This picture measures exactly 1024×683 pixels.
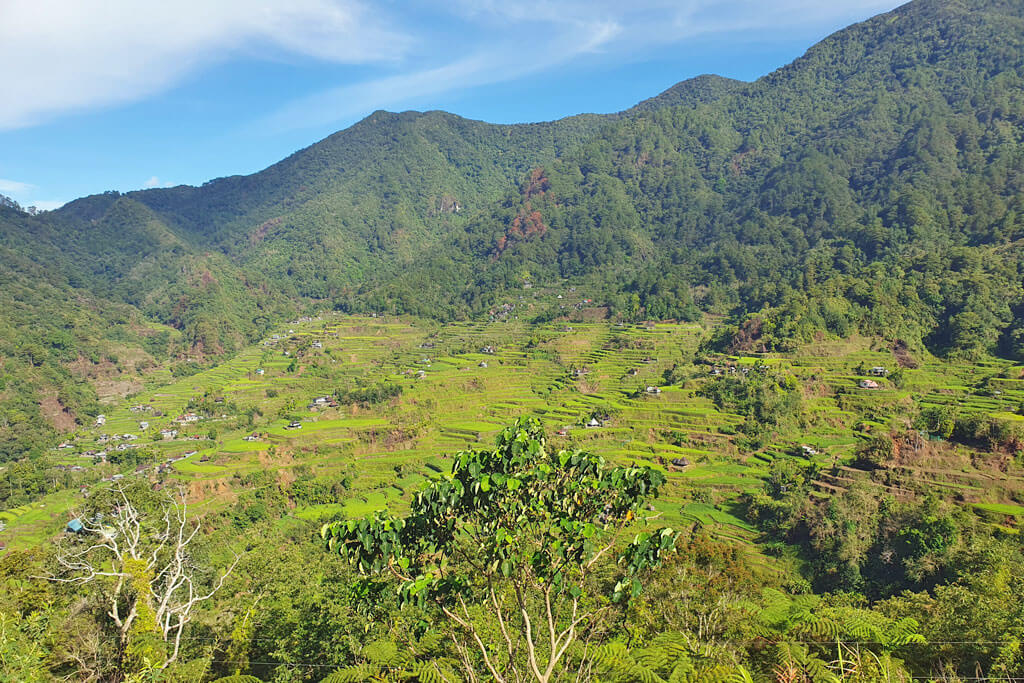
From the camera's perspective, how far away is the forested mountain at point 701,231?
59375 mm

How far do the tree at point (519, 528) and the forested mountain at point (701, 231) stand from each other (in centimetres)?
5496

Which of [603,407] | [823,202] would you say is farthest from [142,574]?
[823,202]

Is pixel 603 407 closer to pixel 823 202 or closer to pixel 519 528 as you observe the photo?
pixel 519 528

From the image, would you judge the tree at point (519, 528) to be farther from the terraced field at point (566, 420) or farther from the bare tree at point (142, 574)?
the terraced field at point (566, 420)

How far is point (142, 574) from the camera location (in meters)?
13.5

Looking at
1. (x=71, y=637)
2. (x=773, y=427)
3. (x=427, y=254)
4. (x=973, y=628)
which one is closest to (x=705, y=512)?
(x=773, y=427)

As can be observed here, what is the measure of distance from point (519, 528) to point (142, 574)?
13.2 metres

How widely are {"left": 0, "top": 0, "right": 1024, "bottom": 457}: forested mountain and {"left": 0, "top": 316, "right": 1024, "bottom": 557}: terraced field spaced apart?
7615mm

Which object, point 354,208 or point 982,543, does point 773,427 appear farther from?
point 354,208

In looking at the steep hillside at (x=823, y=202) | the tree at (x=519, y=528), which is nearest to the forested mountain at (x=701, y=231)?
the steep hillside at (x=823, y=202)

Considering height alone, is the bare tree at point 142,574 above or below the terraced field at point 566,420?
above

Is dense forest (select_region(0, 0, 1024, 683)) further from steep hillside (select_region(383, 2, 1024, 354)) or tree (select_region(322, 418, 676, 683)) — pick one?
steep hillside (select_region(383, 2, 1024, 354))

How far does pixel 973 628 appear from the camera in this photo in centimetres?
1202

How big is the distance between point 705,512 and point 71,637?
30.7 m
